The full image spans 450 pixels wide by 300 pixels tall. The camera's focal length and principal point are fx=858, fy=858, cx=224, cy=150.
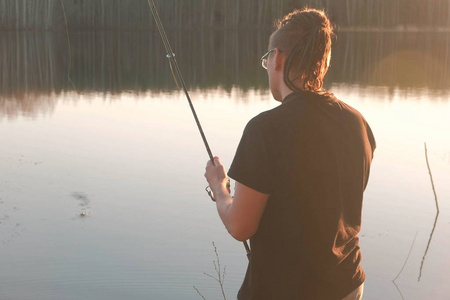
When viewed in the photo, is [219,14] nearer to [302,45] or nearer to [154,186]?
[154,186]

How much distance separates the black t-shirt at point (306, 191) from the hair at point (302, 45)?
0.17 ft

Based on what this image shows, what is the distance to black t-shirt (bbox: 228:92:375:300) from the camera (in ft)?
6.91

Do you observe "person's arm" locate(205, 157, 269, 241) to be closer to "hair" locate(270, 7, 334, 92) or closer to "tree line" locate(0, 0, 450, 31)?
"hair" locate(270, 7, 334, 92)

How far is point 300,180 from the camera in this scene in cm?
217

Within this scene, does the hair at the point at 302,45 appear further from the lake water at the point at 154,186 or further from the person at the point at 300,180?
the lake water at the point at 154,186

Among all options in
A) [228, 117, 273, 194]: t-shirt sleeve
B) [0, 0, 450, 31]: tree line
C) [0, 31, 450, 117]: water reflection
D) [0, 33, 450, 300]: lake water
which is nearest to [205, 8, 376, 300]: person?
[228, 117, 273, 194]: t-shirt sleeve

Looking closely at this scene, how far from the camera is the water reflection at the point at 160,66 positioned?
50.3 ft

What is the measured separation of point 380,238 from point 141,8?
97.9ft

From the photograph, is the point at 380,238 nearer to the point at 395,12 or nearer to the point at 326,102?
the point at 326,102

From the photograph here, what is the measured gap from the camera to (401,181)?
760 centimetres

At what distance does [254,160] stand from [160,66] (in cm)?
1783

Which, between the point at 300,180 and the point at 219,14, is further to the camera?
the point at 219,14

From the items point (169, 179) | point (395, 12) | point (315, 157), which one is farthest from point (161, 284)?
point (395, 12)

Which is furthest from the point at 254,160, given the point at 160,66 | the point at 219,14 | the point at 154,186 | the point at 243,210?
the point at 219,14
